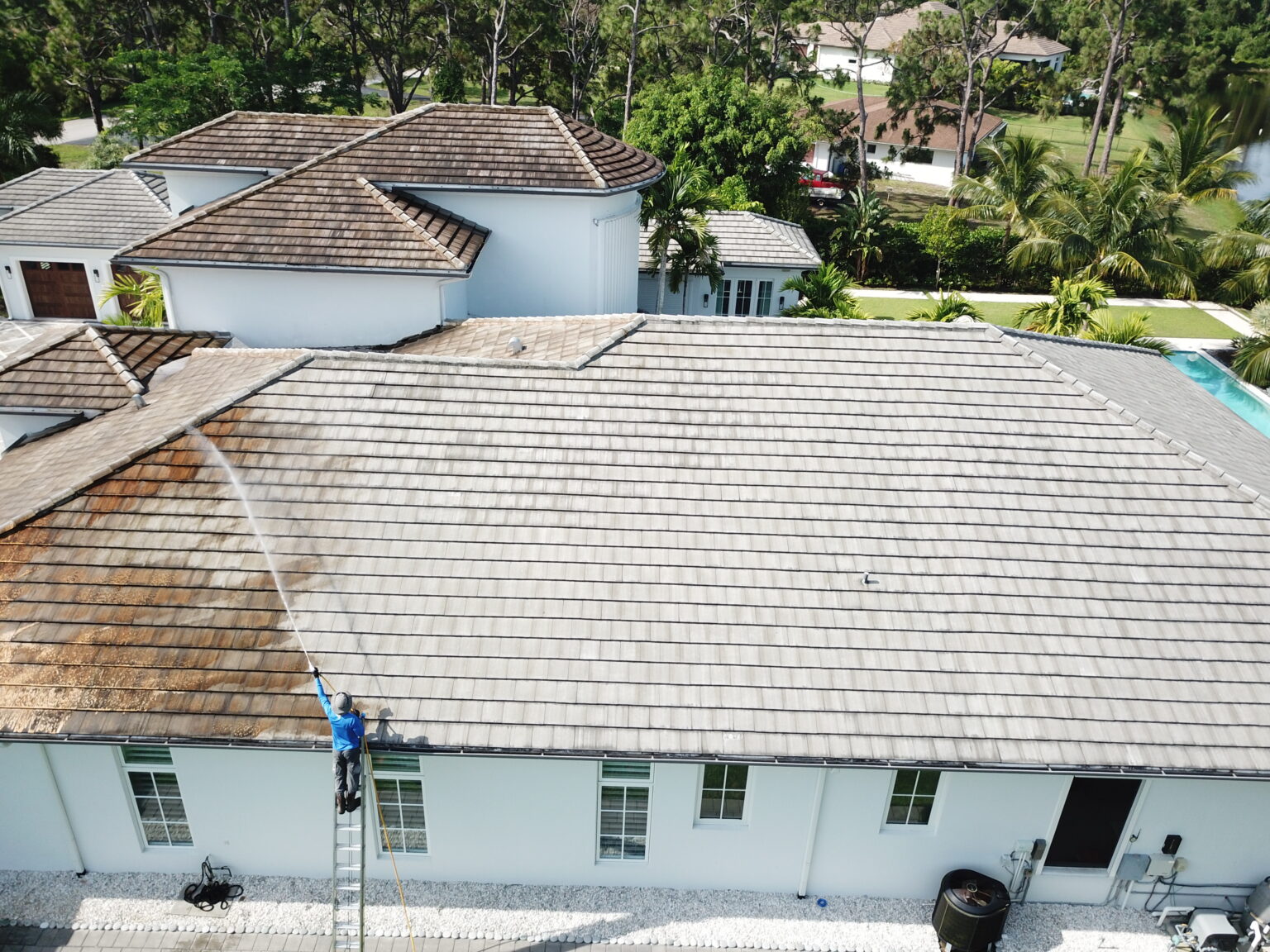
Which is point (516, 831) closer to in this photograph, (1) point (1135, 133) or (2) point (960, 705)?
(2) point (960, 705)

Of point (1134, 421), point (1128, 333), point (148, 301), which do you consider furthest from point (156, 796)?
point (1128, 333)

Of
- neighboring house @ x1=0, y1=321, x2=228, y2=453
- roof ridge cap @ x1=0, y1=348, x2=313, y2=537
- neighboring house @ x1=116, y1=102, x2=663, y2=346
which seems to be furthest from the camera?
neighboring house @ x1=116, y1=102, x2=663, y2=346

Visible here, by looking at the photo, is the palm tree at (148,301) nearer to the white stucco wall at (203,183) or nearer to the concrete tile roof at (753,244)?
the white stucco wall at (203,183)

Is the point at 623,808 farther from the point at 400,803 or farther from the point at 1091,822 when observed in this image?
the point at 1091,822

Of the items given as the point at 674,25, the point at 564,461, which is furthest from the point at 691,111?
the point at 564,461

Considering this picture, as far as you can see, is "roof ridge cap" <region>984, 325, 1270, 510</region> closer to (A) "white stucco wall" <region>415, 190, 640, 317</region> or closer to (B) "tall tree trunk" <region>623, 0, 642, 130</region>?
(A) "white stucco wall" <region>415, 190, 640, 317</region>

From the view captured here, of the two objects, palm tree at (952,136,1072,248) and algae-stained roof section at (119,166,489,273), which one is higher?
algae-stained roof section at (119,166,489,273)

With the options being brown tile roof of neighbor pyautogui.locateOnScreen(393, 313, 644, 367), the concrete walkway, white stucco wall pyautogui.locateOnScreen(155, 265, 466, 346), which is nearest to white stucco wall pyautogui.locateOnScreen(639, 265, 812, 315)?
white stucco wall pyautogui.locateOnScreen(155, 265, 466, 346)
